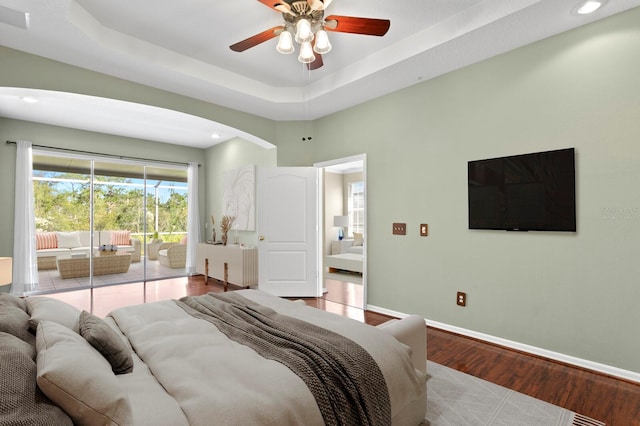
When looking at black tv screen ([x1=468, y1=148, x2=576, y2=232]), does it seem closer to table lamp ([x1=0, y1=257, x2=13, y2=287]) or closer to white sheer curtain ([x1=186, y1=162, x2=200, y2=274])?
table lamp ([x1=0, y1=257, x2=13, y2=287])

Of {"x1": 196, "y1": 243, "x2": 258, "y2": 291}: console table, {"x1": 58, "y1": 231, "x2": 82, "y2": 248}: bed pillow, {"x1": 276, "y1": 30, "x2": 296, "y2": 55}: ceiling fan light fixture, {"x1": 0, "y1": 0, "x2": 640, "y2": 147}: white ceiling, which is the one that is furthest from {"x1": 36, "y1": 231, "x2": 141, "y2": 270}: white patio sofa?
{"x1": 276, "y1": 30, "x2": 296, "y2": 55}: ceiling fan light fixture

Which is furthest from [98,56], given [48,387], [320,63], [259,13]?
[48,387]

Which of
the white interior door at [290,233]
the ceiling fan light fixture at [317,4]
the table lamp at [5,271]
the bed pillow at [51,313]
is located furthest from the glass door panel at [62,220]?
the ceiling fan light fixture at [317,4]

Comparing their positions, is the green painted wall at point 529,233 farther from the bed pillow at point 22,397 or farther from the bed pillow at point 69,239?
the bed pillow at point 69,239

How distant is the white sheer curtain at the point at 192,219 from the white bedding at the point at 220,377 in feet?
16.4

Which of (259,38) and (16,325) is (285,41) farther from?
(16,325)

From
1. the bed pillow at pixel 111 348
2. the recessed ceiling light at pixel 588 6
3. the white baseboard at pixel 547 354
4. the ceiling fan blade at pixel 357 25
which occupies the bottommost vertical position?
the white baseboard at pixel 547 354

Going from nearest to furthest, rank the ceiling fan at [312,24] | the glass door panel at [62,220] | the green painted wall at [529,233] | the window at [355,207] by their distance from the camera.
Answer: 1. the ceiling fan at [312,24]
2. the green painted wall at [529,233]
3. the glass door panel at [62,220]
4. the window at [355,207]

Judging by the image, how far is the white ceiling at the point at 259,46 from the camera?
259cm

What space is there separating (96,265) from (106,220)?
838 millimetres

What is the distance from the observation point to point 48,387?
3.27ft

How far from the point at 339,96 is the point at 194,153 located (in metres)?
4.32

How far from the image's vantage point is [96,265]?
19.2 ft

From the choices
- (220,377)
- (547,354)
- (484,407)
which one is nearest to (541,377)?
(547,354)
